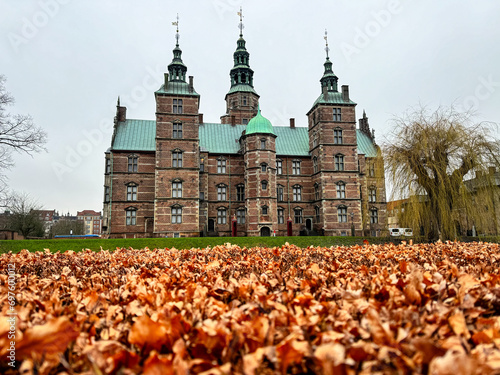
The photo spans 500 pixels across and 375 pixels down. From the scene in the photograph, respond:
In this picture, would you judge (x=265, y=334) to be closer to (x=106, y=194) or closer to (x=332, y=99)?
(x=106, y=194)

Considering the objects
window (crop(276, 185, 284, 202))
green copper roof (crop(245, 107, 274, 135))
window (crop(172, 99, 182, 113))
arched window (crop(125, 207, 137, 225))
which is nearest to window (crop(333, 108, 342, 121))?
green copper roof (crop(245, 107, 274, 135))

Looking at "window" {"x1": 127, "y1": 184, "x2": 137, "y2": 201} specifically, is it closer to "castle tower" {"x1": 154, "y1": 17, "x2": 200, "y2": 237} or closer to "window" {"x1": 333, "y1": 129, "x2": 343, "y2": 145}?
"castle tower" {"x1": 154, "y1": 17, "x2": 200, "y2": 237}

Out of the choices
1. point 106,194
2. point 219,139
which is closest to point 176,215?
point 106,194

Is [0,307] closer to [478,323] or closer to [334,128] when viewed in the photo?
[478,323]

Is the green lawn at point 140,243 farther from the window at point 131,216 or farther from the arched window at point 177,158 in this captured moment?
the window at point 131,216

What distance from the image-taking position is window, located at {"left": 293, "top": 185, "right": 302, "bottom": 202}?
129 feet

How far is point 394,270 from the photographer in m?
3.38

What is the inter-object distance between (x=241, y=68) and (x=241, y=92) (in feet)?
13.3

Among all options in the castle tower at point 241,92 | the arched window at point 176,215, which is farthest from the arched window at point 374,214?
the arched window at point 176,215

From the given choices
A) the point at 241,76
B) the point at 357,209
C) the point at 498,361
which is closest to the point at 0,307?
the point at 498,361

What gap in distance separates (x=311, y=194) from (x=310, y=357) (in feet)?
127

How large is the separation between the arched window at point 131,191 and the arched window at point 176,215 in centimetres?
539

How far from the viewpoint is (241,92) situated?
4819 cm

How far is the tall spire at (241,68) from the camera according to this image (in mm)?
49469
